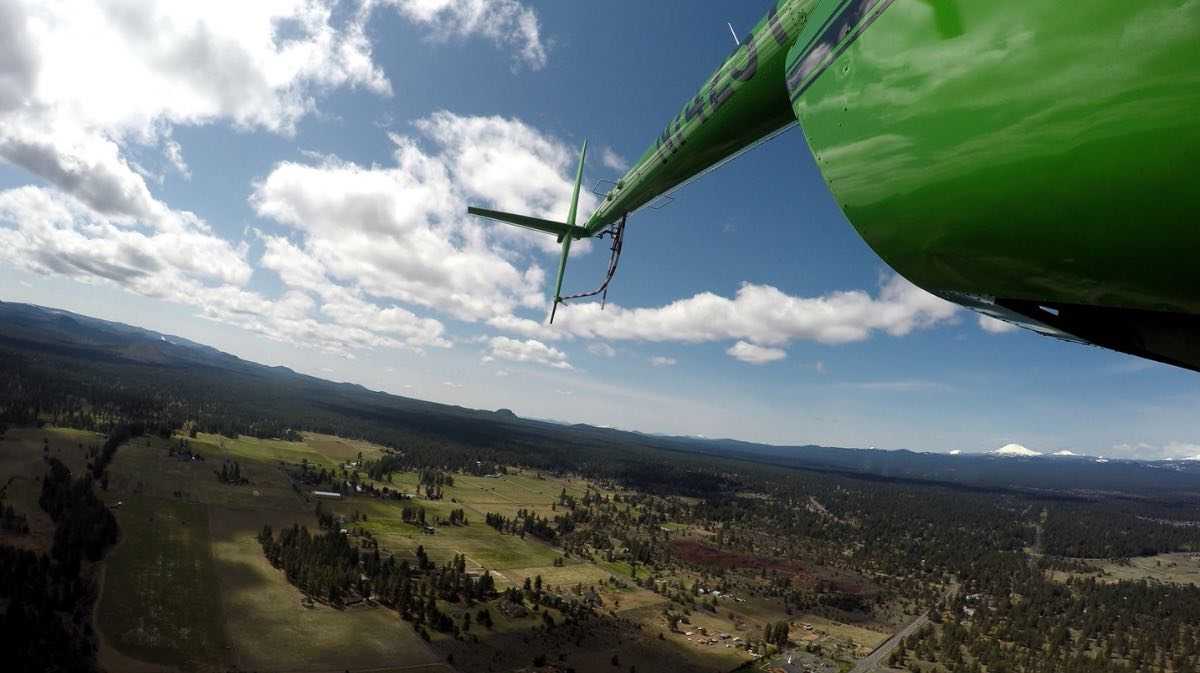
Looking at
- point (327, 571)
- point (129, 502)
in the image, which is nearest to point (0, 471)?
point (129, 502)

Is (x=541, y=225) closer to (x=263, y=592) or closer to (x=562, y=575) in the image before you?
(x=263, y=592)

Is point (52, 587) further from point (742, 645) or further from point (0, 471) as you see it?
point (742, 645)

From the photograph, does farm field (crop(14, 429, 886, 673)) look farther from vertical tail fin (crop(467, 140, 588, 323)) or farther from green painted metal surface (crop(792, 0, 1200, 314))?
green painted metal surface (crop(792, 0, 1200, 314))

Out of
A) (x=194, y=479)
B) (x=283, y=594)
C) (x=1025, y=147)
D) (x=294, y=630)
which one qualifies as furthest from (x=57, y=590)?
(x=1025, y=147)

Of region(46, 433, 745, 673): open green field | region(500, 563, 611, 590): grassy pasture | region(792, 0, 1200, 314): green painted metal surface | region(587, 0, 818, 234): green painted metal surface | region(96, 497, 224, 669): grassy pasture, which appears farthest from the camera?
region(500, 563, 611, 590): grassy pasture

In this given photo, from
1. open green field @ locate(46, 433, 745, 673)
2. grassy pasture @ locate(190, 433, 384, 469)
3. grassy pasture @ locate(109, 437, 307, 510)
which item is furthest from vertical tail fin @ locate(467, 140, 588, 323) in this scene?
grassy pasture @ locate(190, 433, 384, 469)
